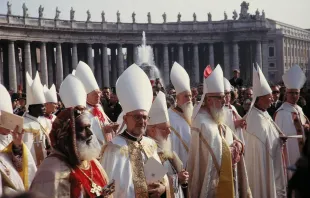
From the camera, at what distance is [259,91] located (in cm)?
1173

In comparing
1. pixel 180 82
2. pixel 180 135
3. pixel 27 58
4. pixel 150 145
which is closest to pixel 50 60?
pixel 27 58

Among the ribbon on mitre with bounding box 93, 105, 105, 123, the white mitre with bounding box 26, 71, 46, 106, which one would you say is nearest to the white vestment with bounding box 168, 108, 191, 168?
the ribbon on mitre with bounding box 93, 105, 105, 123

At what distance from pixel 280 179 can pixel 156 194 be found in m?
5.57

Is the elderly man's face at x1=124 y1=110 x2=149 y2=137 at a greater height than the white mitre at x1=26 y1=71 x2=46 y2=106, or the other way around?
the white mitre at x1=26 y1=71 x2=46 y2=106

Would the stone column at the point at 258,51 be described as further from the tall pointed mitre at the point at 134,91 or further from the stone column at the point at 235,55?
the tall pointed mitre at the point at 134,91

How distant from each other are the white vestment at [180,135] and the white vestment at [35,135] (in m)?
2.89

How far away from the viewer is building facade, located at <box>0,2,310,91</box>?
219 ft

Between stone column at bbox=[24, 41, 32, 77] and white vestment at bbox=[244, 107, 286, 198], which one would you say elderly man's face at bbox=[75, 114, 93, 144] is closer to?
white vestment at bbox=[244, 107, 286, 198]

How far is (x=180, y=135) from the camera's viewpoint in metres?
11.7

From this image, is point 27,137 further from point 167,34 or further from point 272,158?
point 167,34

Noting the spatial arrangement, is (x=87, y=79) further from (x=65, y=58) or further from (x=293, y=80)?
(x=65, y=58)

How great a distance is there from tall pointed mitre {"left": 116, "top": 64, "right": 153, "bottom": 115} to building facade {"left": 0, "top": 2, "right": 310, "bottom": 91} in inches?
2200

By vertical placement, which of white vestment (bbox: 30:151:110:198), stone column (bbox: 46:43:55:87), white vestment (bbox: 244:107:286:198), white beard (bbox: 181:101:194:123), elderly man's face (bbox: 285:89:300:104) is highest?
stone column (bbox: 46:43:55:87)

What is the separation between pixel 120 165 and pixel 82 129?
109cm
